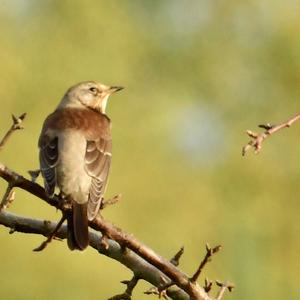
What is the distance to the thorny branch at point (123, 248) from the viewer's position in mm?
6098

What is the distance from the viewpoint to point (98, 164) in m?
8.06

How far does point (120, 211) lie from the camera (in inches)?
680

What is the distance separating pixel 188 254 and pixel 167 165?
4222 mm

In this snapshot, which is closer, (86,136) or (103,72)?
(86,136)

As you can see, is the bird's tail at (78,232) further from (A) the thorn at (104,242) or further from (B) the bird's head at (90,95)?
(B) the bird's head at (90,95)

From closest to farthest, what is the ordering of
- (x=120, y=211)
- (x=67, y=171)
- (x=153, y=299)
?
(x=67, y=171)
(x=153, y=299)
(x=120, y=211)

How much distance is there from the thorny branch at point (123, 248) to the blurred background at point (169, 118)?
602 cm

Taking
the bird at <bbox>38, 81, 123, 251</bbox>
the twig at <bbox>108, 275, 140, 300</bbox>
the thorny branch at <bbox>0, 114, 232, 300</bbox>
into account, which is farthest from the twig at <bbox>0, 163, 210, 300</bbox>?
the bird at <bbox>38, 81, 123, 251</bbox>

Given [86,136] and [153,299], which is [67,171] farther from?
[153,299]

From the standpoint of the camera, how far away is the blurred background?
15.7 metres

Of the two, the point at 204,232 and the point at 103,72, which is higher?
the point at 103,72

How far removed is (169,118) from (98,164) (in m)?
15.4

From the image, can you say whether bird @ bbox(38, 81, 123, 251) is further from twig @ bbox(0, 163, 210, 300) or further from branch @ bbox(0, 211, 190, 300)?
twig @ bbox(0, 163, 210, 300)

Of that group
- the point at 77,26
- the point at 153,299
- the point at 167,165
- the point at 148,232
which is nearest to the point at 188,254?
the point at 148,232
